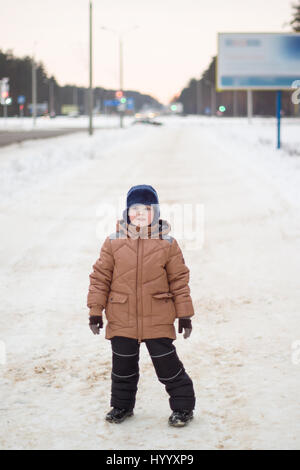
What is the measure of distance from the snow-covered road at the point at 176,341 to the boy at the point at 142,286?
44 centimetres

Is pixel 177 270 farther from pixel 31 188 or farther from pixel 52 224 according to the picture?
pixel 31 188

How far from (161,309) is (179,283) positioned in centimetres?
17

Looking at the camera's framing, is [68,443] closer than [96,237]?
Yes

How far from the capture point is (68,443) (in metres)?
3.73

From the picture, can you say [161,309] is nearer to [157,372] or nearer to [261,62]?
[157,372]

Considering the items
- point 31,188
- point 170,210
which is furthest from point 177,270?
point 31,188

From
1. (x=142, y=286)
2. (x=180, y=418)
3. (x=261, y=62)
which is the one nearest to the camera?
(x=142, y=286)

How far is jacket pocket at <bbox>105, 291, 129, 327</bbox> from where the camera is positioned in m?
3.86

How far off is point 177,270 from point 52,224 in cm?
751

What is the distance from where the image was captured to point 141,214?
3846 millimetres

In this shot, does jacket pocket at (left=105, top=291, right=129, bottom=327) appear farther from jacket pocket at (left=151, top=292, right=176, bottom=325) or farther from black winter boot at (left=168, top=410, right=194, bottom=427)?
black winter boot at (left=168, top=410, right=194, bottom=427)

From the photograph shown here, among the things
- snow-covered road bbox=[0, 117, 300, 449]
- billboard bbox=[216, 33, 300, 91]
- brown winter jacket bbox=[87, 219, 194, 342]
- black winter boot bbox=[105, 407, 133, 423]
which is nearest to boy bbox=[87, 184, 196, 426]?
brown winter jacket bbox=[87, 219, 194, 342]

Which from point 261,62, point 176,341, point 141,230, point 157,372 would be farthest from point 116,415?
point 261,62
